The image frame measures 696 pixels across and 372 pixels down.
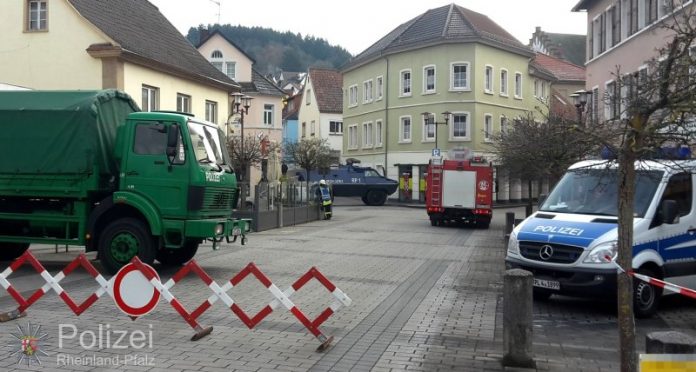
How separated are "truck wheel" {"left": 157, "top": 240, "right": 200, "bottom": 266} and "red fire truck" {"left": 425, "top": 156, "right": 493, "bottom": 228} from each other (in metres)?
14.8

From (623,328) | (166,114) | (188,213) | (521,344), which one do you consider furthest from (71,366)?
(166,114)

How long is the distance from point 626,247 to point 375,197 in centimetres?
3694

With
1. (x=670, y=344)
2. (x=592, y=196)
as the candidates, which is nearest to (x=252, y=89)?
(x=592, y=196)

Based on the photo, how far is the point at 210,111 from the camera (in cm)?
3094

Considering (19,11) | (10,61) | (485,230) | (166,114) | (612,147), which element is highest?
(19,11)

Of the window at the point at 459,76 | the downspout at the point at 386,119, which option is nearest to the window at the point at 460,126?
the window at the point at 459,76

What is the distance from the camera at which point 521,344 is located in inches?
257

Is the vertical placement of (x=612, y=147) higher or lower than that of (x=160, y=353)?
higher

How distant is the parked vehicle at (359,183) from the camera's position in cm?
4194

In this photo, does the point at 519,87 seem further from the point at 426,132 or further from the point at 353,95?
the point at 353,95

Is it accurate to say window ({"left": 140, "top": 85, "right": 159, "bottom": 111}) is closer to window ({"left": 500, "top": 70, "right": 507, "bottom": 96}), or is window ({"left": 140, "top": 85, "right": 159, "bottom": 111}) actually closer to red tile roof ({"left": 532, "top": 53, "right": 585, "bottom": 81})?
window ({"left": 500, "top": 70, "right": 507, "bottom": 96})

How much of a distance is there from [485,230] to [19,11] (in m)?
19.1

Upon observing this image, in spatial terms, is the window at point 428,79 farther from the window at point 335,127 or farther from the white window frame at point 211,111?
the white window frame at point 211,111

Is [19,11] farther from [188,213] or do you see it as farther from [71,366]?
[71,366]
